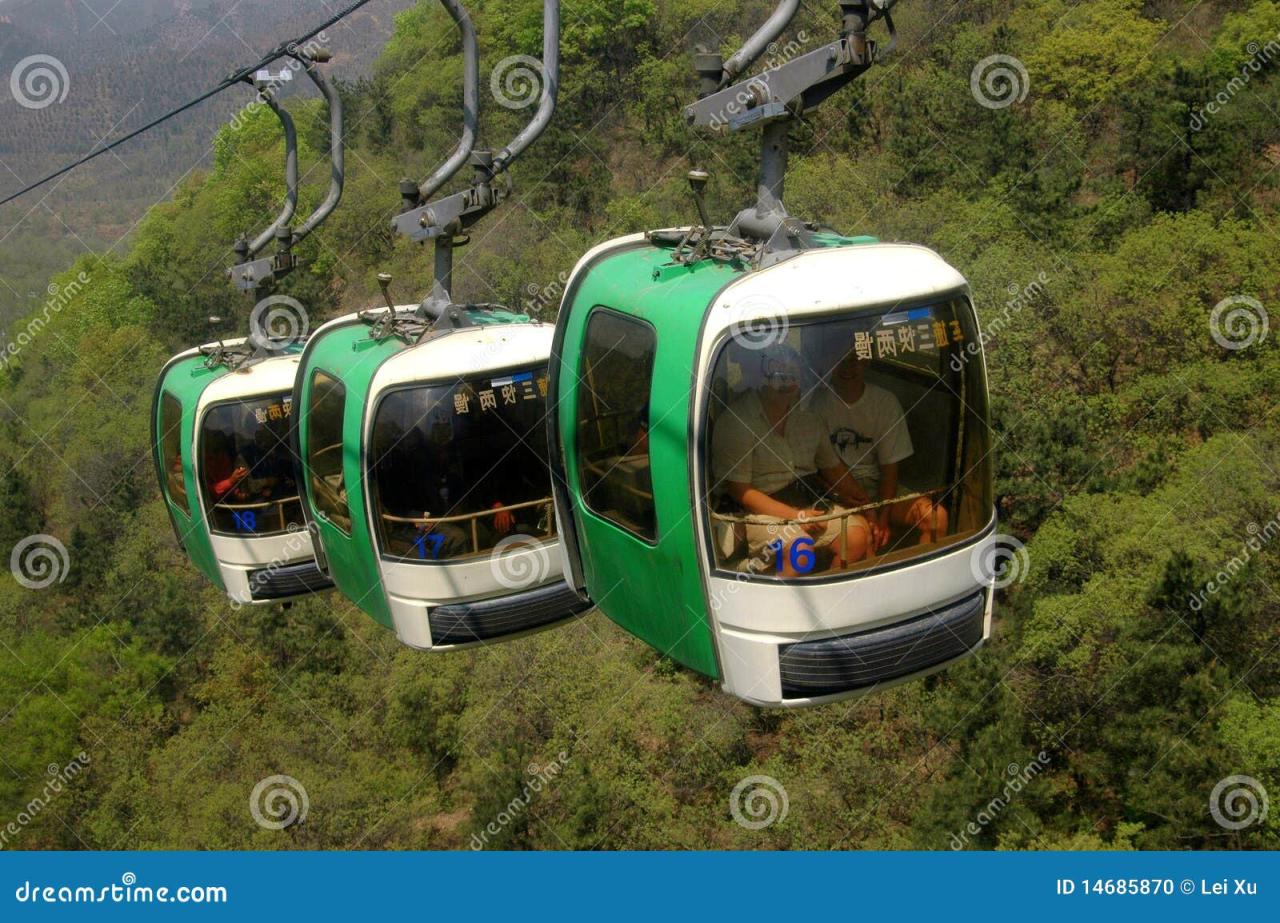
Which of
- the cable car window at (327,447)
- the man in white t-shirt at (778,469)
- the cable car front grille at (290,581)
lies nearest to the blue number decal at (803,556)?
the man in white t-shirt at (778,469)

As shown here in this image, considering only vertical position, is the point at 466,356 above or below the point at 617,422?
below

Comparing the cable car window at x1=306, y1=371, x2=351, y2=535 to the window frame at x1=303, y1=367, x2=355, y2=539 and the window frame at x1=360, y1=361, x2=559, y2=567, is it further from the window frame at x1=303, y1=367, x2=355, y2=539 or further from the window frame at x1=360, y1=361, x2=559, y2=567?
the window frame at x1=360, y1=361, x2=559, y2=567

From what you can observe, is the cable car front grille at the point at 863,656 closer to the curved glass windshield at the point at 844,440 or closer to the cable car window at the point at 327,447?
the curved glass windshield at the point at 844,440

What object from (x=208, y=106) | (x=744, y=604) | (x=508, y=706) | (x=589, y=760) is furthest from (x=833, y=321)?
(x=208, y=106)
